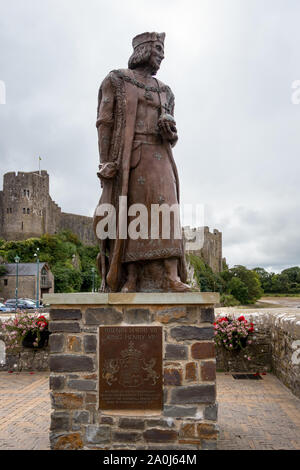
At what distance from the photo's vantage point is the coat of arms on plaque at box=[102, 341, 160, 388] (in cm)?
398

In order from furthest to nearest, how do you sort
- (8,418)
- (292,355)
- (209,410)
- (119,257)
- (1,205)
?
(1,205) < (292,355) < (8,418) < (119,257) < (209,410)

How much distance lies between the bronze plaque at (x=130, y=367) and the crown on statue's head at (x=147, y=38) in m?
3.22

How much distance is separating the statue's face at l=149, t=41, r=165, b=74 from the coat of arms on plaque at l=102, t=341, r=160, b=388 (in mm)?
3152

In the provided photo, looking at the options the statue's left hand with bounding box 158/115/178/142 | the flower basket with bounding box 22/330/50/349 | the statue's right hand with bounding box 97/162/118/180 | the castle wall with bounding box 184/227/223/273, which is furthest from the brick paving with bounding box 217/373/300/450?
the castle wall with bounding box 184/227/223/273

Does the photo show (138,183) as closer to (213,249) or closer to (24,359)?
(24,359)

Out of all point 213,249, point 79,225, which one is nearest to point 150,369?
point 79,225

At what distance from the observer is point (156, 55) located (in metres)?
4.65

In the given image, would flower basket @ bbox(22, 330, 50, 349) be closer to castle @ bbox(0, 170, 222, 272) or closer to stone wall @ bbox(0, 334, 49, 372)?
stone wall @ bbox(0, 334, 49, 372)

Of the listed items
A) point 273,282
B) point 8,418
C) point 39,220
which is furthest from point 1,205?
point 8,418

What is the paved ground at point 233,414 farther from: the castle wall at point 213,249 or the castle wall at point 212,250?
the castle wall at point 213,249

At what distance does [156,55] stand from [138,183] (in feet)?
5.04

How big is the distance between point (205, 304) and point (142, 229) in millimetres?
1039

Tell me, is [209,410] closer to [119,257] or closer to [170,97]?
[119,257]

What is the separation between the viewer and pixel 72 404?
3.97 metres
